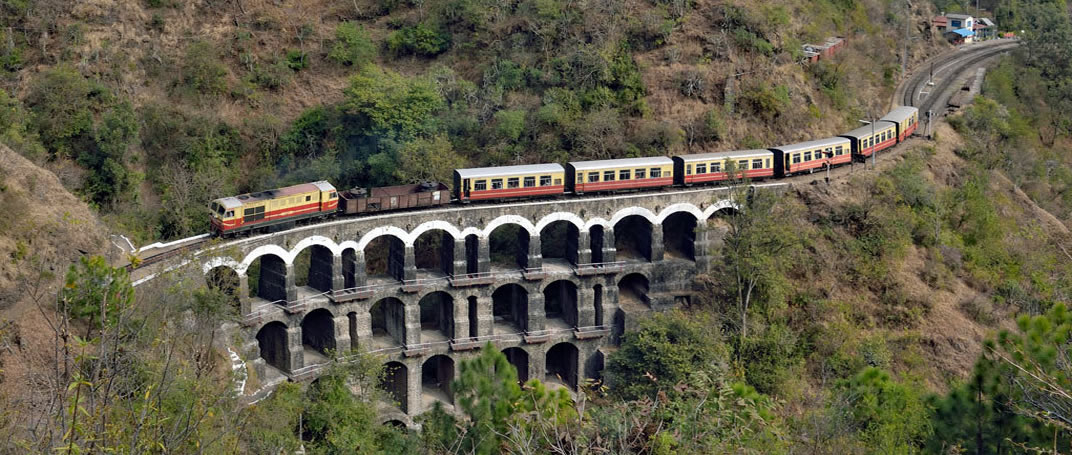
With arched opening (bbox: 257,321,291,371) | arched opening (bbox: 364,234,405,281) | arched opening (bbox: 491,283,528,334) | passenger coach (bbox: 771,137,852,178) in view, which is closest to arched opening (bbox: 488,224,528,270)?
arched opening (bbox: 491,283,528,334)

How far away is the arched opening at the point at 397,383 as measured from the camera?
177 ft

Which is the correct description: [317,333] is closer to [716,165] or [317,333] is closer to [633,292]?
[633,292]

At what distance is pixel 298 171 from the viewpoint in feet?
204

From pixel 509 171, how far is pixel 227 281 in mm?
15109

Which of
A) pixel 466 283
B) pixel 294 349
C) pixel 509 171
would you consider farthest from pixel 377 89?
pixel 294 349

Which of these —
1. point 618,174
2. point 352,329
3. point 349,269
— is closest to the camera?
point 349,269

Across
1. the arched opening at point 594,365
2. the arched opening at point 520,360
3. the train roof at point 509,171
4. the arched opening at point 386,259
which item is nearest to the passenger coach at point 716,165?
the train roof at point 509,171

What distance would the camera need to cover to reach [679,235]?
6056cm

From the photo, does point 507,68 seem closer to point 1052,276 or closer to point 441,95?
point 441,95

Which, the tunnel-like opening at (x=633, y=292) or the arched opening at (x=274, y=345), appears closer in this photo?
the arched opening at (x=274, y=345)

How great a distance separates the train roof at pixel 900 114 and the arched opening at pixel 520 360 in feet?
91.8

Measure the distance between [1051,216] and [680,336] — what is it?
29.0 m

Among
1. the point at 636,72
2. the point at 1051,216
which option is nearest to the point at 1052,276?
the point at 1051,216

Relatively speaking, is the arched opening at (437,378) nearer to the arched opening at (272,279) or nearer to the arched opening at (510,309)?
the arched opening at (510,309)
